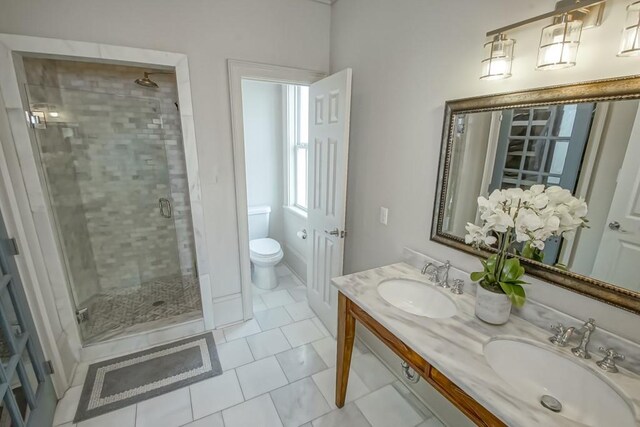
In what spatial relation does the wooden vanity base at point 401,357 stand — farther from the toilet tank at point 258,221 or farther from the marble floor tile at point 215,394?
the toilet tank at point 258,221

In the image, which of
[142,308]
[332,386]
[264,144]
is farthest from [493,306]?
[264,144]

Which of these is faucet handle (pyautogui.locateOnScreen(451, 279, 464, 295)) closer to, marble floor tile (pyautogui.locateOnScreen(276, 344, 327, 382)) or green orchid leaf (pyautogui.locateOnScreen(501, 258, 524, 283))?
green orchid leaf (pyautogui.locateOnScreen(501, 258, 524, 283))

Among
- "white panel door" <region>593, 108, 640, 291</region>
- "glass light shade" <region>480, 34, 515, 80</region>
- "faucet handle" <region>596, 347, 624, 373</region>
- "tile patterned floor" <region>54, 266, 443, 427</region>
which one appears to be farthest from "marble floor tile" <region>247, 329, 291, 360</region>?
"glass light shade" <region>480, 34, 515, 80</region>

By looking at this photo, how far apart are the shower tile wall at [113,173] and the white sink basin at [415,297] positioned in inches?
85.7

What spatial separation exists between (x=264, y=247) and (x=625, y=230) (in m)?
2.68

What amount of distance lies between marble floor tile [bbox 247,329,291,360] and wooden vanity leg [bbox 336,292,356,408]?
655 mm

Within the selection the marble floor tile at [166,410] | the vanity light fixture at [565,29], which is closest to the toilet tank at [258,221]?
the marble floor tile at [166,410]

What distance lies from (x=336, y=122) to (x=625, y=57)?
136 centimetres

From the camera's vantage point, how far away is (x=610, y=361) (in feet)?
2.92

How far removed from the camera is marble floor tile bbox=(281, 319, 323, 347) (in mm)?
2252

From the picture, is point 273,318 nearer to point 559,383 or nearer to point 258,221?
point 258,221

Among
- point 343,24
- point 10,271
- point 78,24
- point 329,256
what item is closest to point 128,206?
point 10,271

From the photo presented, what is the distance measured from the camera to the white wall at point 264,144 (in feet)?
10.5

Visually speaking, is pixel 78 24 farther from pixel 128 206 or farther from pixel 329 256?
pixel 329 256
